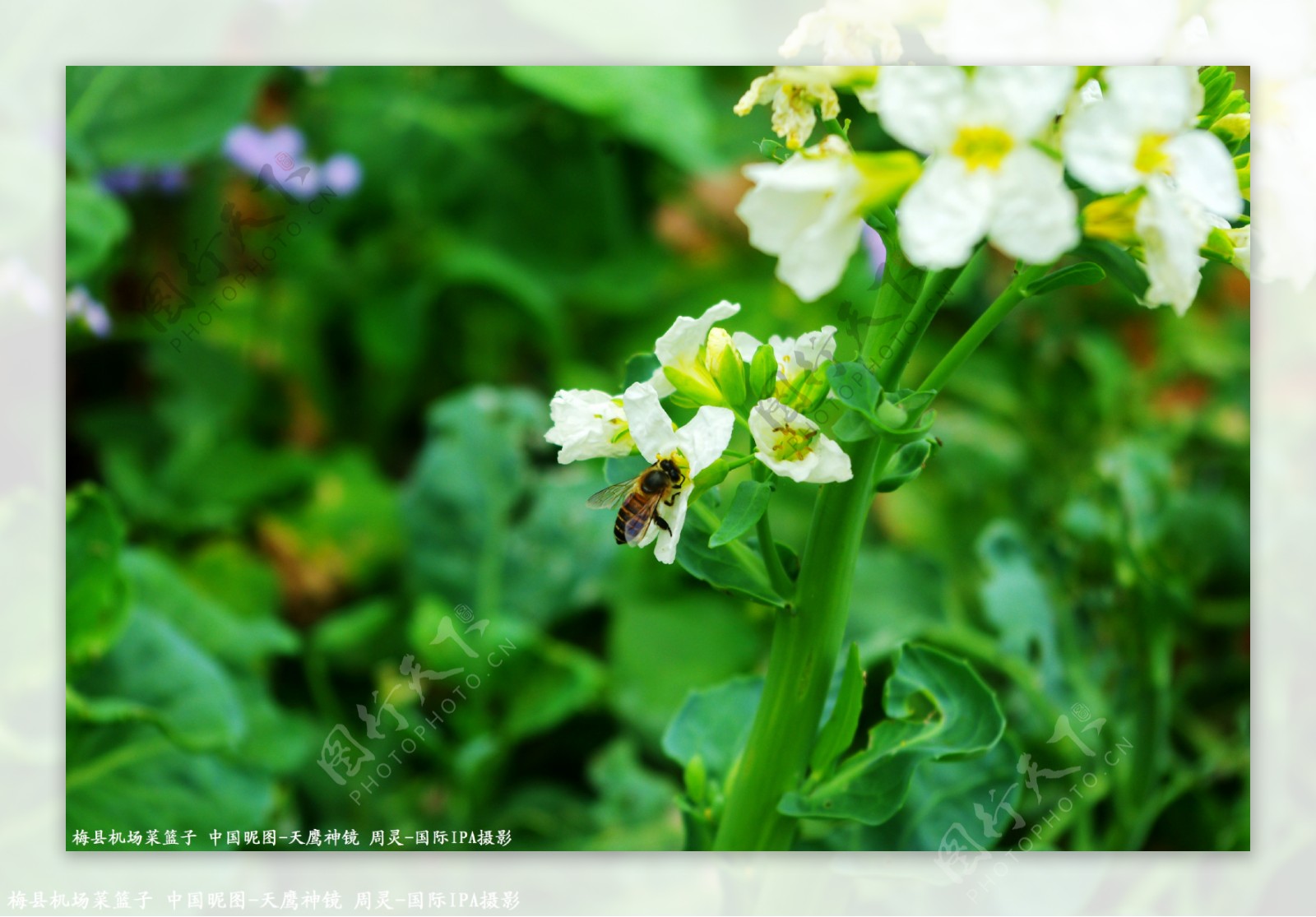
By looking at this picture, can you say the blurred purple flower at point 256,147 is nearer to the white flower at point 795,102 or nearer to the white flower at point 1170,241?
the white flower at point 795,102

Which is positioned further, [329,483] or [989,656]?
[329,483]

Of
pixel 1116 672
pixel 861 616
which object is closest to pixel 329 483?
pixel 861 616

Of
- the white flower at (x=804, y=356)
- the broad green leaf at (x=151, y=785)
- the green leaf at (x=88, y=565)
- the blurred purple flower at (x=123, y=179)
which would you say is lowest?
the broad green leaf at (x=151, y=785)

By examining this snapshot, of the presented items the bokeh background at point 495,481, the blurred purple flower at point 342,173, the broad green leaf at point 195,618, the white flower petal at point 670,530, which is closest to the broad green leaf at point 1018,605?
the bokeh background at point 495,481

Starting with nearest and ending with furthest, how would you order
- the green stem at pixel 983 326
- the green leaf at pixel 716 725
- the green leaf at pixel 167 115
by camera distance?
1. the green stem at pixel 983 326
2. the green leaf at pixel 716 725
3. the green leaf at pixel 167 115

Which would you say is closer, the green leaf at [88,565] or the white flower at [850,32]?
the white flower at [850,32]

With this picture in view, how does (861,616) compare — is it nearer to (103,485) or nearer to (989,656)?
(989,656)

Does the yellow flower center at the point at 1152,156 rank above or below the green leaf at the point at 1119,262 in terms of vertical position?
above
